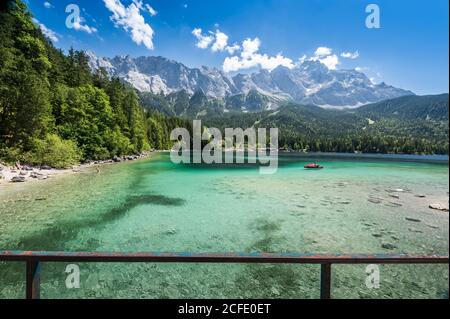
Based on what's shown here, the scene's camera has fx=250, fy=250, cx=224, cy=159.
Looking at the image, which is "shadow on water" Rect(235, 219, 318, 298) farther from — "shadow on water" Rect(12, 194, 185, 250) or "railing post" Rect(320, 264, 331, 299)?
"shadow on water" Rect(12, 194, 185, 250)

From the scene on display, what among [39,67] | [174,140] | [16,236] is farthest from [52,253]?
[174,140]

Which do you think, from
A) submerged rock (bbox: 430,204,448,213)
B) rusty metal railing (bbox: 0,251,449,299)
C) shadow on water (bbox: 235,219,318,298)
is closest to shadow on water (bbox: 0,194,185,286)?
shadow on water (bbox: 235,219,318,298)

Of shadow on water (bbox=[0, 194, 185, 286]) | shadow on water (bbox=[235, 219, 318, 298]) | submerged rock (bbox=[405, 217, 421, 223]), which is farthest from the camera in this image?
submerged rock (bbox=[405, 217, 421, 223])

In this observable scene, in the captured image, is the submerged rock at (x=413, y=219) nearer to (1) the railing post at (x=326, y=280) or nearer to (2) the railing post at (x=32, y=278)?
(1) the railing post at (x=326, y=280)

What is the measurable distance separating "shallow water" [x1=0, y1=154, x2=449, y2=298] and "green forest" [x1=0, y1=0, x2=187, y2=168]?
377 inches

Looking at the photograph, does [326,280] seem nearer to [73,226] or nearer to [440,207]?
[73,226]

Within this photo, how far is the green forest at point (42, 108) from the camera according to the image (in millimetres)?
27031

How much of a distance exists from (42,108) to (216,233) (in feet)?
92.7

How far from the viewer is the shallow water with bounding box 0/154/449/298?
745cm

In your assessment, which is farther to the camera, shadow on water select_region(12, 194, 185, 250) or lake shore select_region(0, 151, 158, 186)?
lake shore select_region(0, 151, 158, 186)

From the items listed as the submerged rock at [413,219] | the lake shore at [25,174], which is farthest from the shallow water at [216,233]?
the lake shore at [25,174]

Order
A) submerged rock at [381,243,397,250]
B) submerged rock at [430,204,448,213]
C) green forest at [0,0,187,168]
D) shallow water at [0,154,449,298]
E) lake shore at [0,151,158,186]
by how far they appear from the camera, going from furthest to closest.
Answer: green forest at [0,0,187,168]
lake shore at [0,151,158,186]
submerged rock at [430,204,448,213]
submerged rock at [381,243,397,250]
shallow water at [0,154,449,298]
